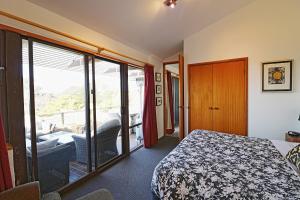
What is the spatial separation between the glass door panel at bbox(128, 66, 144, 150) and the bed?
2.09m

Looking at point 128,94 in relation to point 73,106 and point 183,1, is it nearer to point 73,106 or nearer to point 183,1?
point 73,106

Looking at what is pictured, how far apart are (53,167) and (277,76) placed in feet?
12.8

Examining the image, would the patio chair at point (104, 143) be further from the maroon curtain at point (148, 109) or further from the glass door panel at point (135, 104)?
the maroon curtain at point (148, 109)

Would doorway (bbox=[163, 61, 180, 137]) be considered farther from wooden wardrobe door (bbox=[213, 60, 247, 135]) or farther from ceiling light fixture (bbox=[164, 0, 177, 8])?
ceiling light fixture (bbox=[164, 0, 177, 8])

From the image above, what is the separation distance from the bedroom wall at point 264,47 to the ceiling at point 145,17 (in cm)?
32

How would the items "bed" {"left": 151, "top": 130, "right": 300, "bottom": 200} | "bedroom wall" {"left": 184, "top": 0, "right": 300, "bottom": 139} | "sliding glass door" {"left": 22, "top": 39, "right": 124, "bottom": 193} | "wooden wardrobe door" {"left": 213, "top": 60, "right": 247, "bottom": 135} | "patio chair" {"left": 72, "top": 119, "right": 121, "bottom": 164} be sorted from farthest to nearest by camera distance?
"wooden wardrobe door" {"left": 213, "top": 60, "right": 247, "bottom": 135}, "bedroom wall" {"left": 184, "top": 0, "right": 300, "bottom": 139}, "patio chair" {"left": 72, "top": 119, "right": 121, "bottom": 164}, "sliding glass door" {"left": 22, "top": 39, "right": 124, "bottom": 193}, "bed" {"left": 151, "top": 130, "right": 300, "bottom": 200}

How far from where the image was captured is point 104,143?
301 cm

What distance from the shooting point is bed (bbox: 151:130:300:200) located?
45.3 inches

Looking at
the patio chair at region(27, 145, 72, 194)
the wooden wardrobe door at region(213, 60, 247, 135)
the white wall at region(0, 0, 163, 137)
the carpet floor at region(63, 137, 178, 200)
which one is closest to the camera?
the white wall at region(0, 0, 163, 137)

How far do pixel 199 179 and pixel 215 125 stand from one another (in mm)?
2545

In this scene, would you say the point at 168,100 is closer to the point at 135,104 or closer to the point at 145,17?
the point at 135,104

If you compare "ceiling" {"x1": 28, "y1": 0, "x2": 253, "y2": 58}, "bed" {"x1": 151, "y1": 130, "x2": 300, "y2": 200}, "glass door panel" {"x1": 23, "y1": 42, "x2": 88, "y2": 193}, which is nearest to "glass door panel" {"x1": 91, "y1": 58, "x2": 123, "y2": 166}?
"glass door panel" {"x1": 23, "y1": 42, "x2": 88, "y2": 193}

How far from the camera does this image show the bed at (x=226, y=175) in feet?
3.78

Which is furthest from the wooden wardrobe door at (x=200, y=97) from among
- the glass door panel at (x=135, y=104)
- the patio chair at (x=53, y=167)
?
the patio chair at (x=53, y=167)
